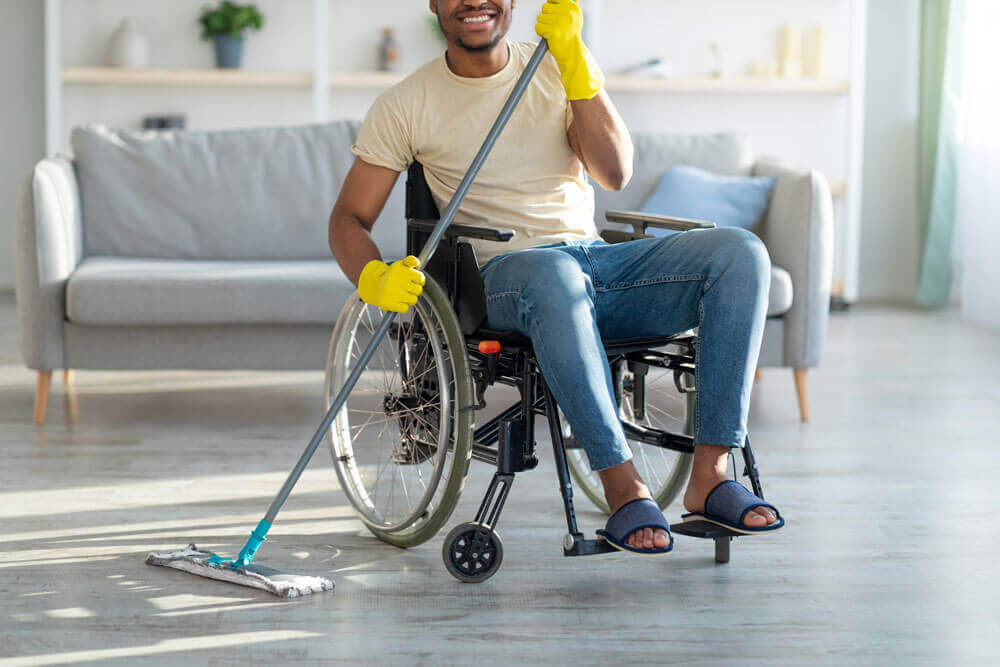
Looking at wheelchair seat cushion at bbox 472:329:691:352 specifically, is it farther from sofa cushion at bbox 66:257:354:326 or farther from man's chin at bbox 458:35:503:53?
sofa cushion at bbox 66:257:354:326

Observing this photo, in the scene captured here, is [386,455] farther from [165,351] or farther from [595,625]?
[595,625]

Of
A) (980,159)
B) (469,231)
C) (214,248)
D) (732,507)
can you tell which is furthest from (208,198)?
(980,159)

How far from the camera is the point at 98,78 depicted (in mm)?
5246

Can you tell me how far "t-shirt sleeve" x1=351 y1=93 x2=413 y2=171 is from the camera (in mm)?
2154

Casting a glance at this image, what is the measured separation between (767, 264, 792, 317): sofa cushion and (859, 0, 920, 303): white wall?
261cm

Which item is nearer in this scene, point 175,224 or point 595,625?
point 595,625

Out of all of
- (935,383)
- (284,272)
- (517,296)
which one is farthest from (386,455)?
(935,383)

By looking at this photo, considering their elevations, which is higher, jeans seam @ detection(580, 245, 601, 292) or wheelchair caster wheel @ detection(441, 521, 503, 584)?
jeans seam @ detection(580, 245, 601, 292)

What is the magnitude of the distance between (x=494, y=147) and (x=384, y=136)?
0.20 metres

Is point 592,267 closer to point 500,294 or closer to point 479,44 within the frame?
point 500,294

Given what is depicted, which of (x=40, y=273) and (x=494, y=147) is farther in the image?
(x=40, y=273)

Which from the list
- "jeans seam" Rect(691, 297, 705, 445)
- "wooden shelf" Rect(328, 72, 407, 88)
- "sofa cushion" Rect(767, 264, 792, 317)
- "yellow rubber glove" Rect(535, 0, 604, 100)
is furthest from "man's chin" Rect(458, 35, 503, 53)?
"wooden shelf" Rect(328, 72, 407, 88)

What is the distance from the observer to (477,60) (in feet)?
7.10

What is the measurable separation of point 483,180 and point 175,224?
170 centimetres
